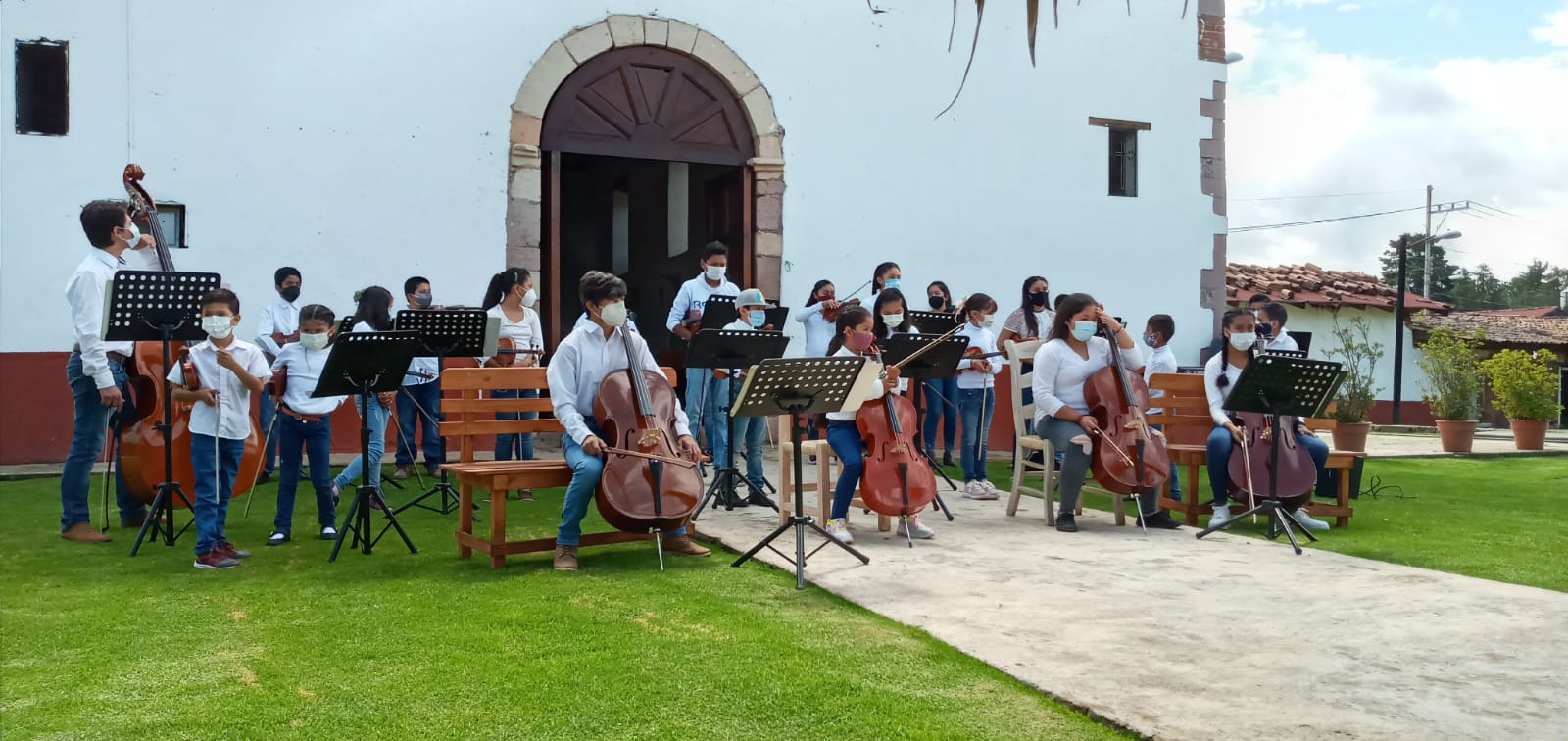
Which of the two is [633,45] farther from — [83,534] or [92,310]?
[83,534]

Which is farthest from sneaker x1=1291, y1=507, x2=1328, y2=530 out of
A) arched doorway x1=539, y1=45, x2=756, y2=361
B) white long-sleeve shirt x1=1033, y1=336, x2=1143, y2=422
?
arched doorway x1=539, y1=45, x2=756, y2=361

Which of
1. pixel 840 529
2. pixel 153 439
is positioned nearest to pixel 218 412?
pixel 153 439

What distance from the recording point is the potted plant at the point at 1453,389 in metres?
13.4

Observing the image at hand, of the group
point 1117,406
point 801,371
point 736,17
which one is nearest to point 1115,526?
point 1117,406

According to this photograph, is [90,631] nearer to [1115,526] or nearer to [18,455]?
[1115,526]

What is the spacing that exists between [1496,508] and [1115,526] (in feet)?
9.72

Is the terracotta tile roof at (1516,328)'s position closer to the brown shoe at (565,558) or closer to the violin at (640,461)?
the violin at (640,461)

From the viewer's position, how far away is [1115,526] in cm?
705

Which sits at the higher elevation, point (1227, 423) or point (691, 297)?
point (691, 297)

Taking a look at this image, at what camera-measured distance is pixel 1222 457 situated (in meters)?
6.98

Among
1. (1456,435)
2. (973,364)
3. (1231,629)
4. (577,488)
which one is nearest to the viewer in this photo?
(1231,629)

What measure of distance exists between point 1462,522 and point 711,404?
454 cm

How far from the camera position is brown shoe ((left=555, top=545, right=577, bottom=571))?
5523 mm

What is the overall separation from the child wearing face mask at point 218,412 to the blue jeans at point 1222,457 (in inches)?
193
